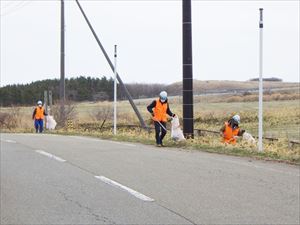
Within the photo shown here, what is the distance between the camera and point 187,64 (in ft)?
66.4

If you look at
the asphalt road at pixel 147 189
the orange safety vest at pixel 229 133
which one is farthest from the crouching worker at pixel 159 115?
the asphalt road at pixel 147 189

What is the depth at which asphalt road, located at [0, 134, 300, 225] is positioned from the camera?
786 centimetres

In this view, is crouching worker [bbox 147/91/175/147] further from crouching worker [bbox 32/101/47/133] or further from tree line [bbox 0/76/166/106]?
tree line [bbox 0/76/166/106]

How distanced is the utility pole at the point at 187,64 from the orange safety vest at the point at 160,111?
2859 mm

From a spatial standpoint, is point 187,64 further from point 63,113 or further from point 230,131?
point 63,113

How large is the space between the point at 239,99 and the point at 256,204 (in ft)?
203

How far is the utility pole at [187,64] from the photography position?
2009 cm

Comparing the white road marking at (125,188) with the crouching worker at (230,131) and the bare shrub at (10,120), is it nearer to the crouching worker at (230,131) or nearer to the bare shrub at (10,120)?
the crouching worker at (230,131)

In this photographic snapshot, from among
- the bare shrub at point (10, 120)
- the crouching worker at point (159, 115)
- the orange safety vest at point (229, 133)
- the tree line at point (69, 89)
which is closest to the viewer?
the crouching worker at point (159, 115)

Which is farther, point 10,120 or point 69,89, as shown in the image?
point 69,89

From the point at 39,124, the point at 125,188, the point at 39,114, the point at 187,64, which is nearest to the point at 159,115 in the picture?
the point at 187,64

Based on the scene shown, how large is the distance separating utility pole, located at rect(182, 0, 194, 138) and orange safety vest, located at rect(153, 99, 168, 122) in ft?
9.38

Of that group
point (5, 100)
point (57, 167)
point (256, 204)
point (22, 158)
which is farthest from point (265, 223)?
point (5, 100)

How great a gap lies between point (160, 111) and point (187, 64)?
10.8 feet
